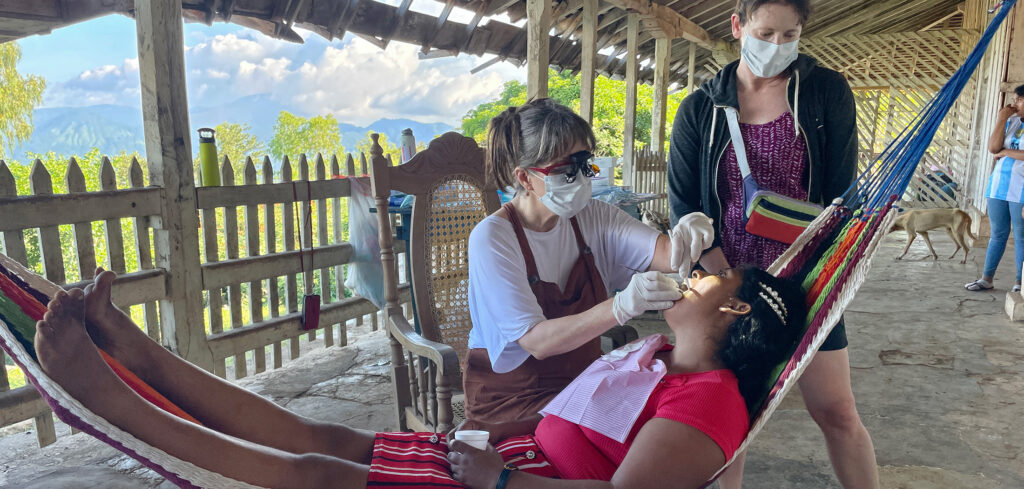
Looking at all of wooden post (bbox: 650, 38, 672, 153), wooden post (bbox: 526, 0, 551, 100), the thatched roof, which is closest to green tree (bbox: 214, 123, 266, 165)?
the thatched roof

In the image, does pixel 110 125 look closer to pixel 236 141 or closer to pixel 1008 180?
pixel 236 141

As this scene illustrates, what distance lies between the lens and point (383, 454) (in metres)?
1.24

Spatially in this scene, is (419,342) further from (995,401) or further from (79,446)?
(995,401)

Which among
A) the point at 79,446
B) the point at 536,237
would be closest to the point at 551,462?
the point at 536,237

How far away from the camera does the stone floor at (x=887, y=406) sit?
2.29m

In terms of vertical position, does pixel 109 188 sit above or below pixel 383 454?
above

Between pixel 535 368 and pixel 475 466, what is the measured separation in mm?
453

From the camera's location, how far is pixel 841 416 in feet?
5.22

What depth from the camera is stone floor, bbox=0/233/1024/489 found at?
2.29 metres

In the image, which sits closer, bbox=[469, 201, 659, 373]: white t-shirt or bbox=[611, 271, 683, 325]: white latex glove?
bbox=[611, 271, 683, 325]: white latex glove

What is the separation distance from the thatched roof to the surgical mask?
10.1ft

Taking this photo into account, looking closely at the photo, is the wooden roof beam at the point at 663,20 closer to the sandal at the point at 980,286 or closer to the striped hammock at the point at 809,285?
the sandal at the point at 980,286

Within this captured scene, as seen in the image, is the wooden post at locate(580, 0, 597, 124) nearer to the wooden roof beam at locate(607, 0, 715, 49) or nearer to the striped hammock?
the wooden roof beam at locate(607, 0, 715, 49)

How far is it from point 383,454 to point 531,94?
3754 millimetres
